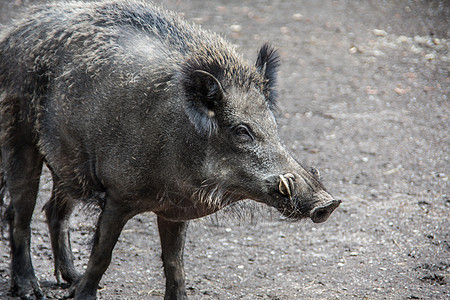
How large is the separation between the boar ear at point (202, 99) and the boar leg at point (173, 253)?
3.42ft

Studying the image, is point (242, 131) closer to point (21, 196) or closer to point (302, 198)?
point (302, 198)

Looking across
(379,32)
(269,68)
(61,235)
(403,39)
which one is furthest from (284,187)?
(379,32)

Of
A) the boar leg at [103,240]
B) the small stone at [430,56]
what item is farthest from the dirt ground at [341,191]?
the boar leg at [103,240]

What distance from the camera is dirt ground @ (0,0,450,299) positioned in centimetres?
540

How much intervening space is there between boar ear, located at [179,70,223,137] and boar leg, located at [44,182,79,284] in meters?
1.77

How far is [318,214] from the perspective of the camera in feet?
11.9

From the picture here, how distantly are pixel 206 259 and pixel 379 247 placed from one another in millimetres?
1676

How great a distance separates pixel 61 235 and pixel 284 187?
98.2 inches

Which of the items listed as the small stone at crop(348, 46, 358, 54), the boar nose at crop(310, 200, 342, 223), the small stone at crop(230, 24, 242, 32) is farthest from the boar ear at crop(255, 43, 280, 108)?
the small stone at crop(230, 24, 242, 32)

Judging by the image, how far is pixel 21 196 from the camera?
5160mm

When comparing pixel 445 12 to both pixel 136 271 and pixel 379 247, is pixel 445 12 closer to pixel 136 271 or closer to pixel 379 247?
pixel 379 247

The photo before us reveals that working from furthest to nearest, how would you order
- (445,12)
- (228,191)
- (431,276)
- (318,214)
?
(445,12) → (431,276) → (228,191) → (318,214)

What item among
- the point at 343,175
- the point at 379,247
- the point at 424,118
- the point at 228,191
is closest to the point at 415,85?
the point at 424,118

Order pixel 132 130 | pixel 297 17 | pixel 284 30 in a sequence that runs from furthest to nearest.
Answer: pixel 297 17, pixel 284 30, pixel 132 130
